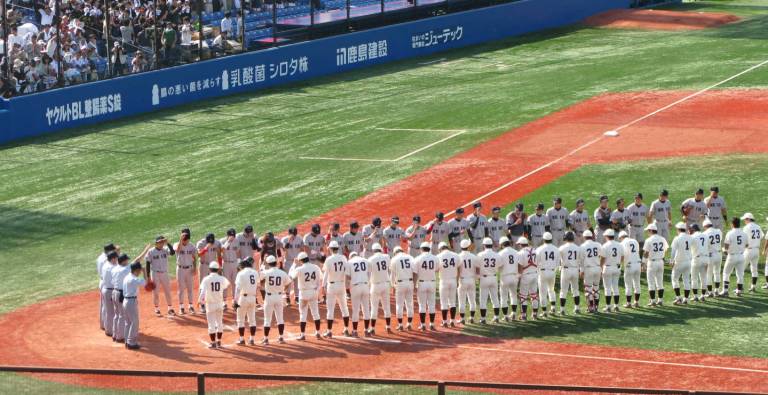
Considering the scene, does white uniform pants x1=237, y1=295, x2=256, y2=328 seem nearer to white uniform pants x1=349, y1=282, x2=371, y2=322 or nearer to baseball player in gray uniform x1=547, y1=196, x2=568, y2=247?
white uniform pants x1=349, y1=282, x2=371, y2=322

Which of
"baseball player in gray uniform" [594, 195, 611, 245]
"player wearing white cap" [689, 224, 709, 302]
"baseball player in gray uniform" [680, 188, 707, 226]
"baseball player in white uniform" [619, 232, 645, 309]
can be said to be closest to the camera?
"baseball player in white uniform" [619, 232, 645, 309]

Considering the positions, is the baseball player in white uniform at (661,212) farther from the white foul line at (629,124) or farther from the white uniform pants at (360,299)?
the white uniform pants at (360,299)

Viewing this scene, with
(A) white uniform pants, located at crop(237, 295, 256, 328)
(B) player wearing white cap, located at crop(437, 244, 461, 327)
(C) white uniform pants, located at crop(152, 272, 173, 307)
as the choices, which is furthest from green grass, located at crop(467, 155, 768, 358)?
(C) white uniform pants, located at crop(152, 272, 173, 307)

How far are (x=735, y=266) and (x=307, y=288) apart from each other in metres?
7.74

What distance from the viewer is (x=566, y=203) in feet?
90.8

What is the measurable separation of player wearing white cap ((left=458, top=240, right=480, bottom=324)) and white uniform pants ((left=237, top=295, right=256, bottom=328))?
3500 millimetres

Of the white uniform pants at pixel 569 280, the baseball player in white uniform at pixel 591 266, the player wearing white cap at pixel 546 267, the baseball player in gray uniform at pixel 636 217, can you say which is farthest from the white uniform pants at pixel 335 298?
the baseball player in gray uniform at pixel 636 217

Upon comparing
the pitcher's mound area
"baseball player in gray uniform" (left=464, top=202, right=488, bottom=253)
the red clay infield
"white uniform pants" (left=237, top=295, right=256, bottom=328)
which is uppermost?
the pitcher's mound area

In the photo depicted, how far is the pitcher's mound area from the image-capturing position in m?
49.7

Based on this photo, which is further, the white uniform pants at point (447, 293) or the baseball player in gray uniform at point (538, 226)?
the baseball player in gray uniform at point (538, 226)

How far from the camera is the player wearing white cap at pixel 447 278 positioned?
20438 mm

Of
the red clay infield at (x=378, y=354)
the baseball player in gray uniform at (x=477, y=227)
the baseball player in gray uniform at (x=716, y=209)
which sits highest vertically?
the baseball player in gray uniform at (x=716, y=209)

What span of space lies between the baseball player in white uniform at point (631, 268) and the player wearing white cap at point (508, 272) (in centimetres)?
197

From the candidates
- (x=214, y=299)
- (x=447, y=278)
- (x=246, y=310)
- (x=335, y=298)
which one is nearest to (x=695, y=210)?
(x=447, y=278)
